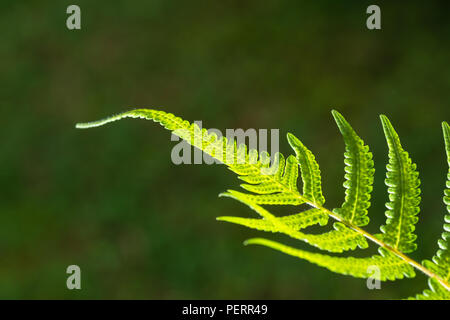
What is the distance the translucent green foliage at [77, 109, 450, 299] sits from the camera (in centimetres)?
60

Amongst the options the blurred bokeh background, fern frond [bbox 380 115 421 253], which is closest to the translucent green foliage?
fern frond [bbox 380 115 421 253]

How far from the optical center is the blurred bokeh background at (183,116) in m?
3.11

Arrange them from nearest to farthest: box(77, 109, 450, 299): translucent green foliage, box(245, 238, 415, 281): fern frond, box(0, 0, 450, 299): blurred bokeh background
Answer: box(245, 238, 415, 281): fern frond → box(77, 109, 450, 299): translucent green foliage → box(0, 0, 450, 299): blurred bokeh background

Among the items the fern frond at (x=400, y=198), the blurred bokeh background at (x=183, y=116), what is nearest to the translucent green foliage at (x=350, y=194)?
the fern frond at (x=400, y=198)

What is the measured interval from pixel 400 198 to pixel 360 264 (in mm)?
135

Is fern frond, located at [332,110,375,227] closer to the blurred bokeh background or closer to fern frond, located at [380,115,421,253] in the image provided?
fern frond, located at [380,115,421,253]

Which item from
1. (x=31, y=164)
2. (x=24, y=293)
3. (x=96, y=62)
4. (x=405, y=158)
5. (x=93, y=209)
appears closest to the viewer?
(x=405, y=158)

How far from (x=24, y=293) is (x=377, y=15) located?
3.35m

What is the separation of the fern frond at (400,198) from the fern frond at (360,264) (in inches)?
0.9

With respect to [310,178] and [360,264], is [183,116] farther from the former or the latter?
[360,264]

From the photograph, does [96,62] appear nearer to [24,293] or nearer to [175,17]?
[175,17]

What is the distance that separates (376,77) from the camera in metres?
3.62

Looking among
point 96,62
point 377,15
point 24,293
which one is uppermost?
point 377,15
